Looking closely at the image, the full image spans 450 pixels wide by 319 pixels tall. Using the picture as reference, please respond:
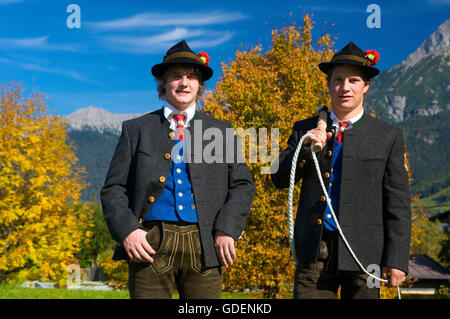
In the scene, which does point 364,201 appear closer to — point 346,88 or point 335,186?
point 335,186

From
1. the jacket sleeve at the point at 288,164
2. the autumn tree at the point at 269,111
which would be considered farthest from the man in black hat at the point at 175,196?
the autumn tree at the point at 269,111

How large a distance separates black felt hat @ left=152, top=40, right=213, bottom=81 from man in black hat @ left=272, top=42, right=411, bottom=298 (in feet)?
3.17

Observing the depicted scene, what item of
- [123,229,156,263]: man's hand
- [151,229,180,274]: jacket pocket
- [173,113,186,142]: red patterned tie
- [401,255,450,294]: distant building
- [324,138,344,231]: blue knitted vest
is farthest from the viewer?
[401,255,450,294]: distant building

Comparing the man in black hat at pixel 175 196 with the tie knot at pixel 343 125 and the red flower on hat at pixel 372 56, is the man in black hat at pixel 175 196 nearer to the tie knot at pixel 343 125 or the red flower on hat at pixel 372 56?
the tie knot at pixel 343 125

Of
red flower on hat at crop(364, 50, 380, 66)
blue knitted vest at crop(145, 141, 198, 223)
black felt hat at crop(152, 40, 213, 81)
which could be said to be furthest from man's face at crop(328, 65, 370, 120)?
blue knitted vest at crop(145, 141, 198, 223)

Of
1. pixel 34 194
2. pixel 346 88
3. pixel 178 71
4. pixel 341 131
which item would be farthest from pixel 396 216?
pixel 34 194

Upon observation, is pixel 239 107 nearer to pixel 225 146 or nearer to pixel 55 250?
pixel 55 250

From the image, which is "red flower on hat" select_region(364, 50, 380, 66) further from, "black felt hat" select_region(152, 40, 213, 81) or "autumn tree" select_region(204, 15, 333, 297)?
"autumn tree" select_region(204, 15, 333, 297)

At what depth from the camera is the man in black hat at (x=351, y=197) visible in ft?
11.8

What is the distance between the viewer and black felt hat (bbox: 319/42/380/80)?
3.77 meters

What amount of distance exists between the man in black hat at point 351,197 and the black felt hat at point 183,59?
967mm

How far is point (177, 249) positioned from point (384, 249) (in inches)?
64.0

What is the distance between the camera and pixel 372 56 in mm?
3885
